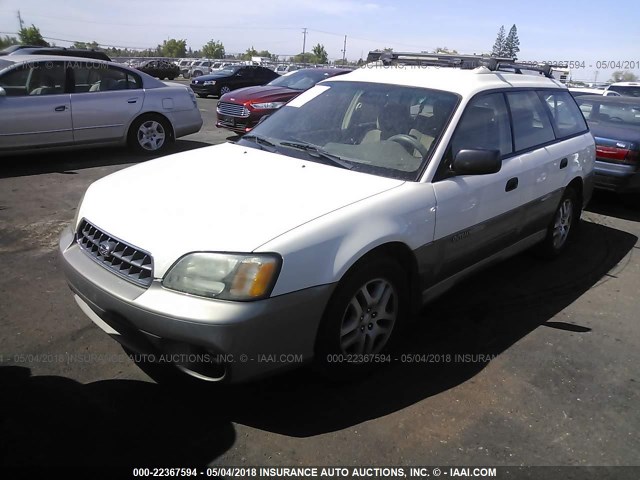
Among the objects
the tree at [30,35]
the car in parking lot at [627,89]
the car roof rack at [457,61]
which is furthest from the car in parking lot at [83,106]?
the tree at [30,35]

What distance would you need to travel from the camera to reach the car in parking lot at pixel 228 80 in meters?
20.0

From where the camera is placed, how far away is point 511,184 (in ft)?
12.1

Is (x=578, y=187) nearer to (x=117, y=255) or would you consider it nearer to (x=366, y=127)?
(x=366, y=127)

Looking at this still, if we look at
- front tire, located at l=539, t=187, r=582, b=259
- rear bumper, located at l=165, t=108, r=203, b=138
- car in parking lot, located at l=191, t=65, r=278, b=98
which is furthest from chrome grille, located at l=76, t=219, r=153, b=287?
car in parking lot, located at l=191, t=65, r=278, b=98

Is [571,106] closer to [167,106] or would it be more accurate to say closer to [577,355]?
[577,355]

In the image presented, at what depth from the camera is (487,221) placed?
11.5 ft

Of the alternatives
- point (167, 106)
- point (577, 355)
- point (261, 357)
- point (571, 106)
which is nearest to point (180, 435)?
point (261, 357)

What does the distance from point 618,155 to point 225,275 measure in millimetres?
6251

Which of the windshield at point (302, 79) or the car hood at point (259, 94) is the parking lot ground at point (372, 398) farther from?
the windshield at point (302, 79)

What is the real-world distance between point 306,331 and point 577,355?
1.97 m

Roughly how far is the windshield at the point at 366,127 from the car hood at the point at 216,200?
16 cm

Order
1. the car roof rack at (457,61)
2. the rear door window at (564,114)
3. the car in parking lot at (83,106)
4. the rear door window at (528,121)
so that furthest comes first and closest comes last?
the car in parking lot at (83,106) < the rear door window at (564,114) < the car roof rack at (457,61) < the rear door window at (528,121)

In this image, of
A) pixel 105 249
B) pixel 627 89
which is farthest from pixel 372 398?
pixel 627 89

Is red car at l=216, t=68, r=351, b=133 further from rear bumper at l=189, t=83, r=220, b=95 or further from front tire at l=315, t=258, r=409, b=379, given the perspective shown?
rear bumper at l=189, t=83, r=220, b=95
